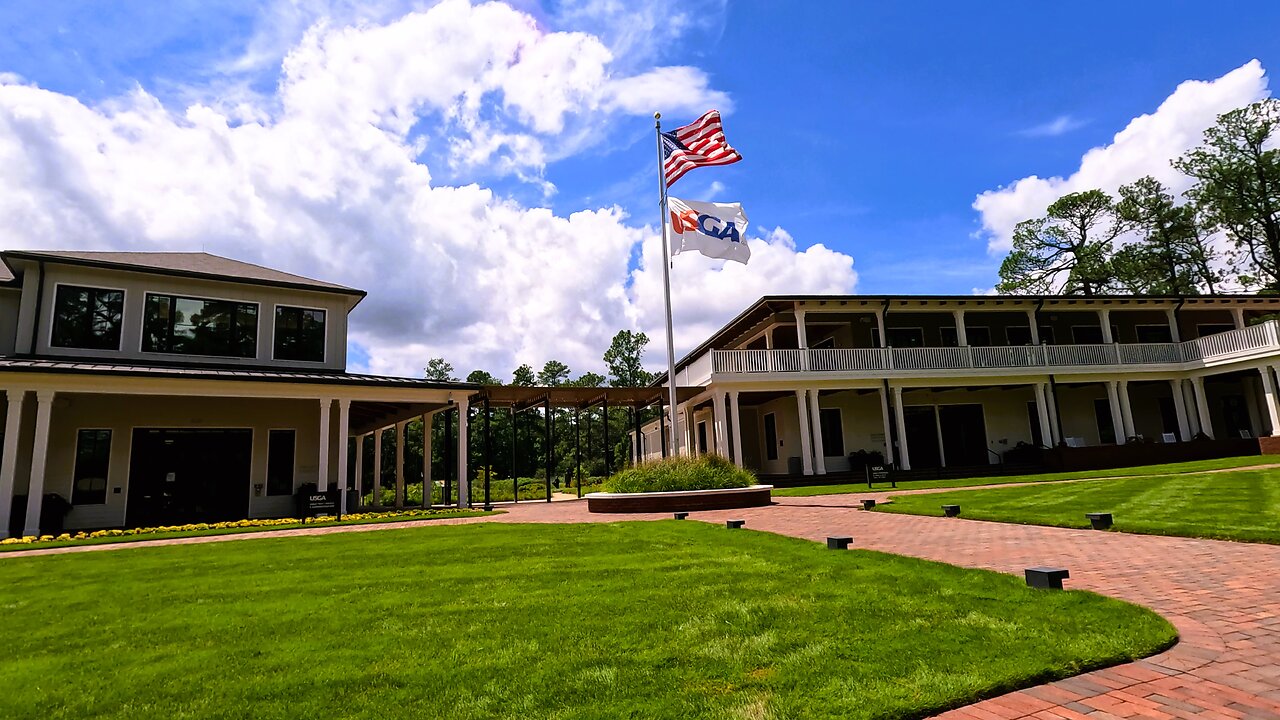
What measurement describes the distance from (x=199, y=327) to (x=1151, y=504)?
864 inches

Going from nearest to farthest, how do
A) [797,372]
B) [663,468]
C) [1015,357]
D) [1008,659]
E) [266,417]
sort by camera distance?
1. [1008,659]
2. [663,468]
3. [266,417]
4. [797,372]
5. [1015,357]

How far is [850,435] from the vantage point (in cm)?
2644

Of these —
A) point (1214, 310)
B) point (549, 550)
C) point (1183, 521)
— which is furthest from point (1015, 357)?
point (549, 550)

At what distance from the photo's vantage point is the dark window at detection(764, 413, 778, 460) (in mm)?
28239

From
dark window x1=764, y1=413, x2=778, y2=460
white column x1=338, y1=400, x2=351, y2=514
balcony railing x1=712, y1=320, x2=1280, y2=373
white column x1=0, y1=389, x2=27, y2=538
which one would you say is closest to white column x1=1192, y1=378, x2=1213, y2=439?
balcony railing x1=712, y1=320, x2=1280, y2=373

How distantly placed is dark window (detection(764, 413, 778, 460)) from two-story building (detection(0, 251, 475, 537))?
47.2ft

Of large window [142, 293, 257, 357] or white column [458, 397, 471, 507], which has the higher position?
large window [142, 293, 257, 357]

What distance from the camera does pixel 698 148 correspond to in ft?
56.4

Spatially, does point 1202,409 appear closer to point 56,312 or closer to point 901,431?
point 901,431

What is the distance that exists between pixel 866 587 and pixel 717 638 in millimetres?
1849

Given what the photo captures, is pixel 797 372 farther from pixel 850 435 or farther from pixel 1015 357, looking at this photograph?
pixel 1015 357

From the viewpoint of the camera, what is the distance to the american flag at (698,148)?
1697 centimetres

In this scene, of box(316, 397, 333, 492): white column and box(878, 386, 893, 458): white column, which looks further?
box(878, 386, 893, 458): white column

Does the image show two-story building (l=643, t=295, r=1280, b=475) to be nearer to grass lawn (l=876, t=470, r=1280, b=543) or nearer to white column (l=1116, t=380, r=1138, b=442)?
white column (l=1116, t=380, r=1138, b=442)
